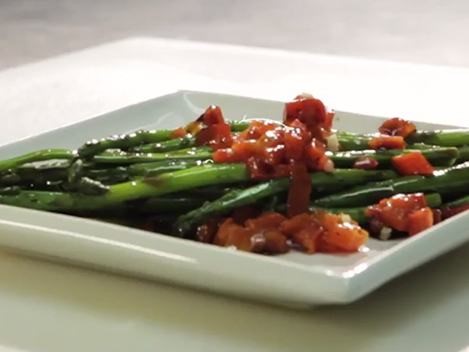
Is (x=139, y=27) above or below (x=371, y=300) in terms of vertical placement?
below

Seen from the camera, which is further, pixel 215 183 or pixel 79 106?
pixel 79 106

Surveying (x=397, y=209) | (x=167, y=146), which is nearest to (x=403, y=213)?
(x=397, y=209)

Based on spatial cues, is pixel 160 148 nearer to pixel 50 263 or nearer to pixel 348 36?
pixel 50 263

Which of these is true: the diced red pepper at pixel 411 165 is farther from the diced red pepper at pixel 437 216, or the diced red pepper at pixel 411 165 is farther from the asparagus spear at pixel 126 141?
the asparagus spear at pixel 126 141

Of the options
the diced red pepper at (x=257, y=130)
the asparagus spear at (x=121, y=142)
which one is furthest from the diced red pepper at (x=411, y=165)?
the asparagus spear at (x=121, y=142)

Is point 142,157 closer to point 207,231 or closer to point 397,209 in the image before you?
point 207,231

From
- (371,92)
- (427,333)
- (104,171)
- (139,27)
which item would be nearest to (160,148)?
(104,171)
